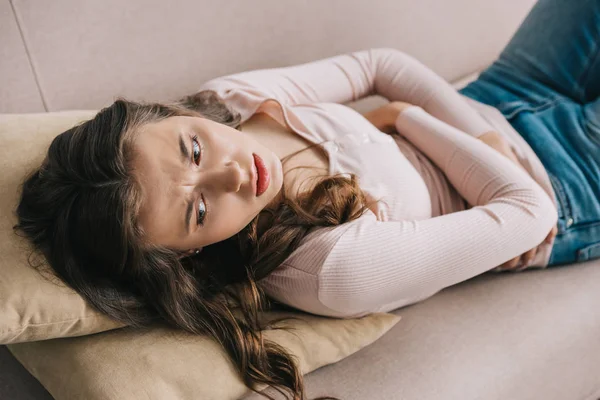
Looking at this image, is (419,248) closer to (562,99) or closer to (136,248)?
(136,248)

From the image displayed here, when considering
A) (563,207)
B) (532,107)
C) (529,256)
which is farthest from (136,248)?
(532,107)

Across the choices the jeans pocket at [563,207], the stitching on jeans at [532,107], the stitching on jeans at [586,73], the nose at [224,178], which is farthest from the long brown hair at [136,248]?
the stitching on jeans at [586,73]

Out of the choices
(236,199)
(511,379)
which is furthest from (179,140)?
(511,379)

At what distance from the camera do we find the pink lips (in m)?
1.00

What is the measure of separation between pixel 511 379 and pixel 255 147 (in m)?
0.62

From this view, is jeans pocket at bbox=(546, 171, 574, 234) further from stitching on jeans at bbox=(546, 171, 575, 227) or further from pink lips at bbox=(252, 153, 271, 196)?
pink lips at bbox=(252, 153, 271, 196)

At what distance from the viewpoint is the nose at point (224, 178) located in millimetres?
936

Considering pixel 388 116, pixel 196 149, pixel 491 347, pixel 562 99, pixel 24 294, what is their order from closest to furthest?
pixel 24 294 < pixel 196 149 < pixel 491 347 < pixel 388 116 < pixel 562 99

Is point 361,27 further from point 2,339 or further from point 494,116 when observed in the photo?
point 2,339

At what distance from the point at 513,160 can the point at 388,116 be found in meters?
0.29

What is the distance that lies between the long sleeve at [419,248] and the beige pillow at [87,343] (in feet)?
0.27

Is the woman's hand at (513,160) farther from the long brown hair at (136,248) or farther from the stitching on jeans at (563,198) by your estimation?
the long brown hair at (136,248)

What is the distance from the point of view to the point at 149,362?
880mm

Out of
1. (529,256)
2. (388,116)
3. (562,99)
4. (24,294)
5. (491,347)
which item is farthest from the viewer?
(562,99)
